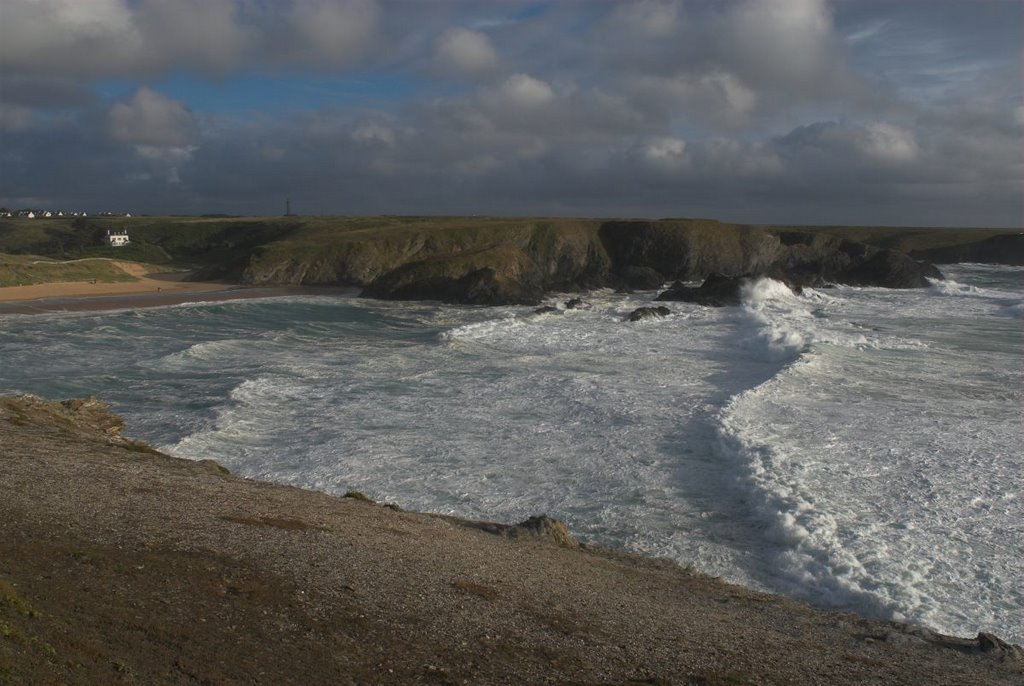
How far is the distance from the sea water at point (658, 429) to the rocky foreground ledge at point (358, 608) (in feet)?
7.56

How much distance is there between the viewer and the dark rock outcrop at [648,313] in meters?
50.4

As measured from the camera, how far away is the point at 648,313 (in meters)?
51.2

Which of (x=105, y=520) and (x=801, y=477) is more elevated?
(x=105, y=520)

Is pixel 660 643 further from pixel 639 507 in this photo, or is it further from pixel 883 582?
pixel 639 507

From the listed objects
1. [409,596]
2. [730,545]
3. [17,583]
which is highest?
[17,583]

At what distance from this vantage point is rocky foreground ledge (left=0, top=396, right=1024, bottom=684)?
314 inches

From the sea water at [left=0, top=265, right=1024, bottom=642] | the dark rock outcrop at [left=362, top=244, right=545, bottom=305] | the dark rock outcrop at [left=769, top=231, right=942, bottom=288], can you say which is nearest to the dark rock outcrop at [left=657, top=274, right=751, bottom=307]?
the dark rock outcrop at [left=362, top=244, right=545, bottom=305]

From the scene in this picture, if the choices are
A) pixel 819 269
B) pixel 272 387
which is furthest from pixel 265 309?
pixel 819 269

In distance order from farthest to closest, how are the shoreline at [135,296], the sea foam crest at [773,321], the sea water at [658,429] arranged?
the shoreline at [135,296]
the sea foam crest at [773,321]
the sea water at [658,429]

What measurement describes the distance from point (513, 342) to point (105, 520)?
29.8 m

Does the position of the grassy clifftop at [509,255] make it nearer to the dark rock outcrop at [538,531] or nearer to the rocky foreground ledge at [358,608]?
the dark rock outcrop at [538,531]

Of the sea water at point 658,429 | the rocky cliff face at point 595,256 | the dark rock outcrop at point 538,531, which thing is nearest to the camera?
the dark rock outcrop at point 538,531

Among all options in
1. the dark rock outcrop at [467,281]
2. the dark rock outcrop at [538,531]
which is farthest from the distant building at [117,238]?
the dark rock outcrop at [538,531]

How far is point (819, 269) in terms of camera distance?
3433 inches
